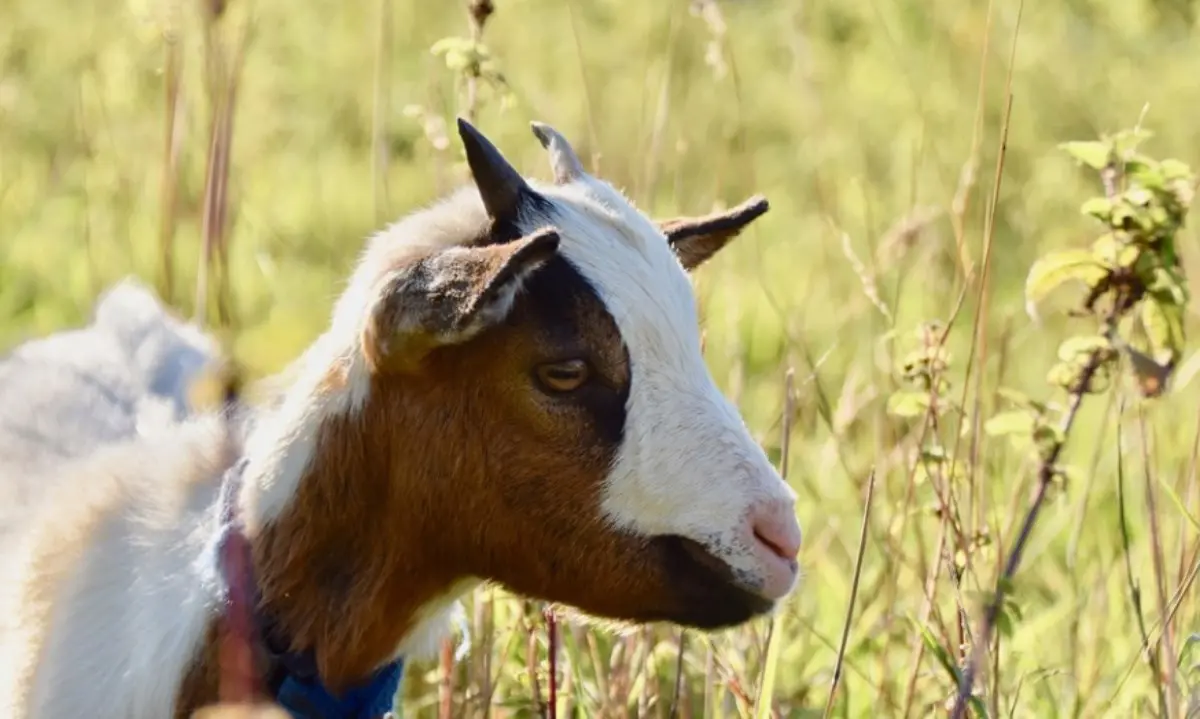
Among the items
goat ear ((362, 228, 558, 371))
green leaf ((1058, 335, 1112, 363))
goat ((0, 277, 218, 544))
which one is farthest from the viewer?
goat ((0, 277, 218, 544))

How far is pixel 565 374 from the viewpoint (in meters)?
2.61

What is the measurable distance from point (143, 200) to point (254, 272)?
2.09 ft

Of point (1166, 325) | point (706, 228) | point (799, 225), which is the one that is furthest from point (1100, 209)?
point (799, 225)

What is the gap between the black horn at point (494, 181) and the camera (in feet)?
8.60

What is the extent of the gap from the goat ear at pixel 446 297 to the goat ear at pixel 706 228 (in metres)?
0.45

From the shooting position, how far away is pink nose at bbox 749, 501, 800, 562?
255 centimetres

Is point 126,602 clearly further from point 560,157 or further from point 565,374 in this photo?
point 560,157

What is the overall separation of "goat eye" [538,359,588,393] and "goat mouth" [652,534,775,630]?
25 centimetres

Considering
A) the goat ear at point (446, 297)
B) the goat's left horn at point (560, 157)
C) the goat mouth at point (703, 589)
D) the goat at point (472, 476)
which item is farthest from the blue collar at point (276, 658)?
the goat's left horn at point (560, 157)

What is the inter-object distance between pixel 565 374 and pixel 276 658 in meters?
0.60

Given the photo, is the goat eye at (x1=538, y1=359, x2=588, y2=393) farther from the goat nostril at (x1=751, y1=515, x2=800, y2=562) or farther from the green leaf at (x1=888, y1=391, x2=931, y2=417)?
the green leaf at (x1=888, y1=391, x2=931, y2=417)

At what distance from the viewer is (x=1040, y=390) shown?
5.89 metres

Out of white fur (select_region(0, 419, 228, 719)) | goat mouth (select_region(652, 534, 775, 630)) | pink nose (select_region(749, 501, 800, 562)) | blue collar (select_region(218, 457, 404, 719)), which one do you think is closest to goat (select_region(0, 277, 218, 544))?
white fur (select_region(0, 419, 228, 719))

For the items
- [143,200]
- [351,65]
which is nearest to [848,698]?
[143,200]
